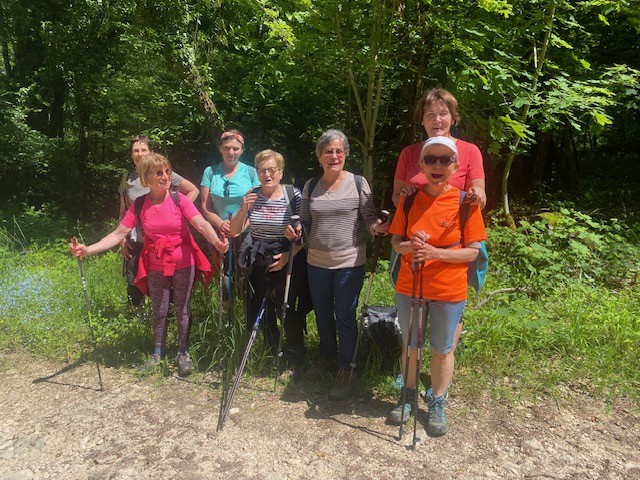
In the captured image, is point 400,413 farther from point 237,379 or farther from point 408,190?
point 408,190

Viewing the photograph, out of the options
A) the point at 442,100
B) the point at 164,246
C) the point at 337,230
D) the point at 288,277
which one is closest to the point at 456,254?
the point at 337,230

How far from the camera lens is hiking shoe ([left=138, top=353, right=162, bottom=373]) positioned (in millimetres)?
4035

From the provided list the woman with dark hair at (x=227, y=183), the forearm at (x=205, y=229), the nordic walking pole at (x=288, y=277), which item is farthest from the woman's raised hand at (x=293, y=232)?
the woman with dark hair at (x=227, y=183)

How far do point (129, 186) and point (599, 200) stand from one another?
8241 millimetres

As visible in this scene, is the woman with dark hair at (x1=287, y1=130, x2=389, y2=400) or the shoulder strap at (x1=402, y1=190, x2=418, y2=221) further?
the woman with dark hair at (x1=287, y1=130, x2=389, y2=400)

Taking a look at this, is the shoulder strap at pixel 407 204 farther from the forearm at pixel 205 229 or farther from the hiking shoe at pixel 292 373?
the hiking shoe at pixel 292 373

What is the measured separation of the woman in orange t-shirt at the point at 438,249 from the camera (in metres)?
2.84

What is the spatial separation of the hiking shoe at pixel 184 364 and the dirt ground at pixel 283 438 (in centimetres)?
12

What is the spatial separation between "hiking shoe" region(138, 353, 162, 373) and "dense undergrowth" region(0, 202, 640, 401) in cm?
21

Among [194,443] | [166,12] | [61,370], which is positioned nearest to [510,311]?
[194,443]

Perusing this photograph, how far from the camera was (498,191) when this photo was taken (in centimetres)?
826

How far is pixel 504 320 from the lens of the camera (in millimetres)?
4324

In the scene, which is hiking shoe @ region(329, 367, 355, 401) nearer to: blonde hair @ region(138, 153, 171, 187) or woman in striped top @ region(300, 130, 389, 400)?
woman in striped top @ region(300, 130, 389, 400)

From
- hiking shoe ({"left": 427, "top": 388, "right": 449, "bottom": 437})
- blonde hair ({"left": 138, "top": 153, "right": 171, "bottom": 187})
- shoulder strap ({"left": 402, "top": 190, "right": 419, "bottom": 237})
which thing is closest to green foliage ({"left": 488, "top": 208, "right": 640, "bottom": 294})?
hiking shoe ({"left": 427, "top": 388, "right": 449, "bottom": 437})
